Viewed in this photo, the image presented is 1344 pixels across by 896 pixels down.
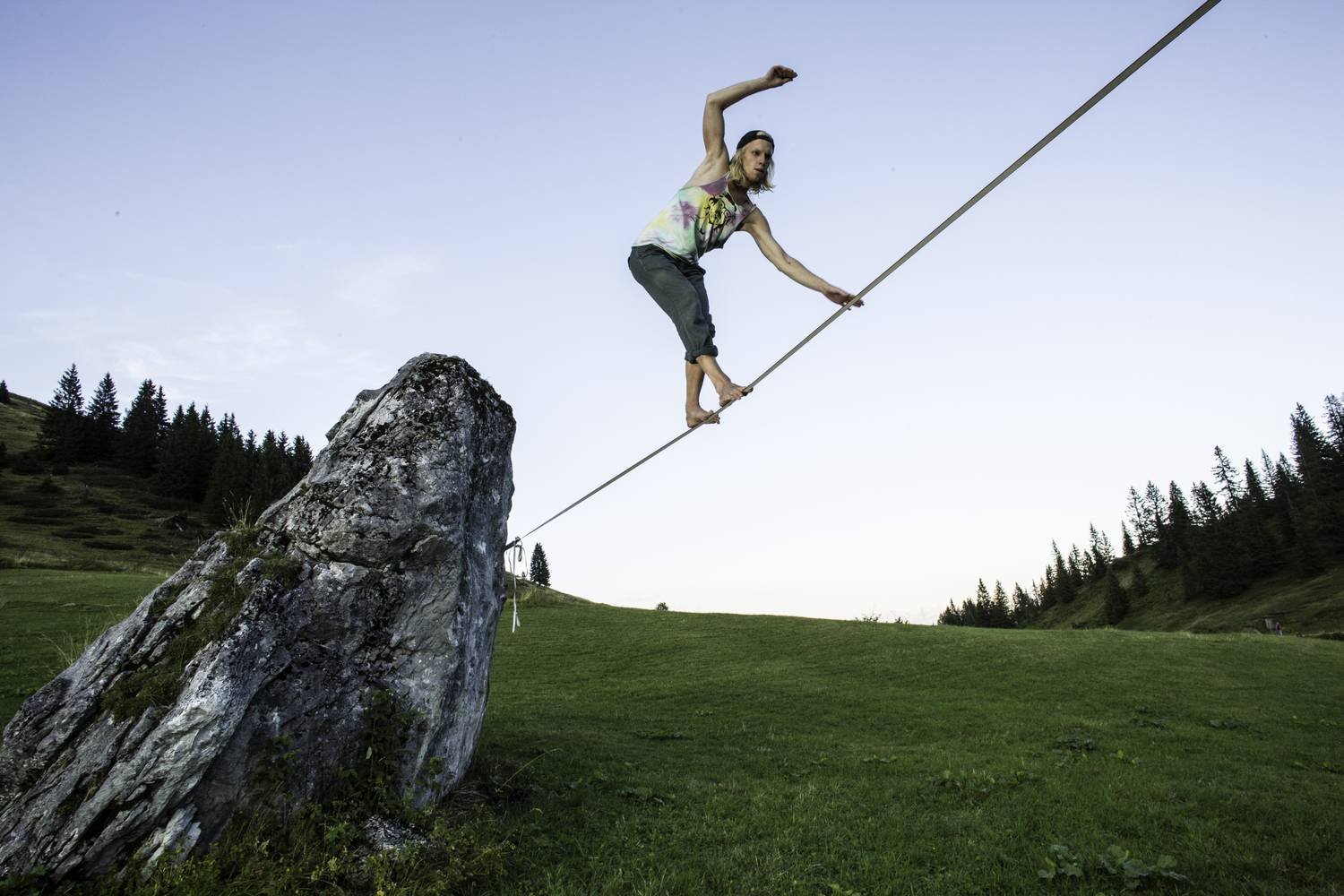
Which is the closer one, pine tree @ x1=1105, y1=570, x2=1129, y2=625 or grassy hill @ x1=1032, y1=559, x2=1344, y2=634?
grassy hill @ x1=1032, y1=559, x2=1344, y2=634

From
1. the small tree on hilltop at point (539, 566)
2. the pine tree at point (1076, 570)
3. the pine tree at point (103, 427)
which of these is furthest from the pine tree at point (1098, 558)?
the pine tree at point (103, 427)

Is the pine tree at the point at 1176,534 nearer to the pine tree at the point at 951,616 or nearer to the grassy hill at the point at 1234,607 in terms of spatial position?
the grassy hill at the point at 1234,607

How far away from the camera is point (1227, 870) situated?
5.63 meters

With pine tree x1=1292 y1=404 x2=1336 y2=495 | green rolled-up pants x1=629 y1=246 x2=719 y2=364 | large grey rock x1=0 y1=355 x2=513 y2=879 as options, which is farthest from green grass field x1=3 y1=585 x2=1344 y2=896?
pine tree x1=1292 y1=404 x2=1336 y2=495

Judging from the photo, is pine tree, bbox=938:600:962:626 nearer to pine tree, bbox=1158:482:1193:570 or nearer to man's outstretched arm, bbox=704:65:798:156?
pine tree, bbox=1158:482:1193:570

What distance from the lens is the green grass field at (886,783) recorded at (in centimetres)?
544

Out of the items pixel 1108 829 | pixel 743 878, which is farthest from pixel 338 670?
pixel 1108 829

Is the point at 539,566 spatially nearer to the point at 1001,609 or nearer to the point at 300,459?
the point at 300,459

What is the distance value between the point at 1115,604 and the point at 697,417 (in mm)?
124578

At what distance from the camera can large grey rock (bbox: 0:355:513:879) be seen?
4.68 meters

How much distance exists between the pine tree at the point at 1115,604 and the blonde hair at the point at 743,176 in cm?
12408

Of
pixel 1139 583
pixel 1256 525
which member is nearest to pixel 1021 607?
pixel 1139 583

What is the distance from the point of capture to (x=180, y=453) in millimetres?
74750

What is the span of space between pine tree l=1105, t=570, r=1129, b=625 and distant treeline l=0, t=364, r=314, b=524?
373ft
